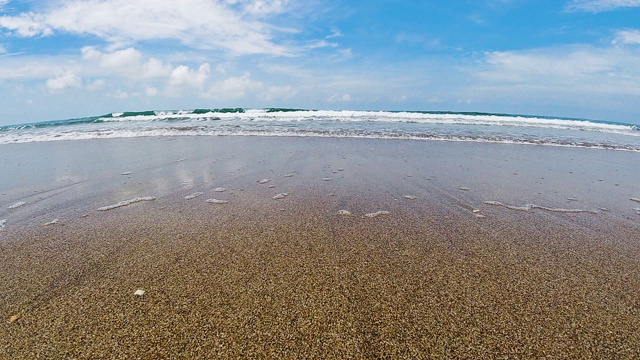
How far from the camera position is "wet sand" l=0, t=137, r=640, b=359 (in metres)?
2.04

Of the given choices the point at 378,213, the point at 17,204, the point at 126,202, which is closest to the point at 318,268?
the point at 378,213

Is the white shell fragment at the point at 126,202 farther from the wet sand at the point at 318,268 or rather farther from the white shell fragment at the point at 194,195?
the white shell fragment at the point at 194,195

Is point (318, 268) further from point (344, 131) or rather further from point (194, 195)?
point (344, 131)

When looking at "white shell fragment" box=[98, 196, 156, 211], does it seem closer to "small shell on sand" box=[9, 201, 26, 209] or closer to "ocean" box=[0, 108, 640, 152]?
"small shell on sand" box=[9, 201, 26, 209]

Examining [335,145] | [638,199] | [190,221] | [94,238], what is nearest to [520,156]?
[638,199]

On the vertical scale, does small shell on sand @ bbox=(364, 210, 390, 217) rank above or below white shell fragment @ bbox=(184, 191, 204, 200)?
below

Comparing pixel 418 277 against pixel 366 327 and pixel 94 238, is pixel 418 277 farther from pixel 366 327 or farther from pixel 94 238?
pixel 94 238

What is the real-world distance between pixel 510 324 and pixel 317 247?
1850 millimetres

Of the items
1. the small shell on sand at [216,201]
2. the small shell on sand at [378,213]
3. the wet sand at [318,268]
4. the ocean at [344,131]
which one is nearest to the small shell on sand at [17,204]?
the wet sand at [318,268]

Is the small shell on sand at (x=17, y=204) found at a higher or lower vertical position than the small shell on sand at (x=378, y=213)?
lower

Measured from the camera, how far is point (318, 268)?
116 inches

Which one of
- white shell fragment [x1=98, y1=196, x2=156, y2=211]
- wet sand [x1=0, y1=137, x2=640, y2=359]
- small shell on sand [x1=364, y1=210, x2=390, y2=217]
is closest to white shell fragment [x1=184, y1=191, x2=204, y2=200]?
wet sand [x1=0, y1=137, x2=640, y2=359]

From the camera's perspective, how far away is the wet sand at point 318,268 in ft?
6.70

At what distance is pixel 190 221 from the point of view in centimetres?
420
